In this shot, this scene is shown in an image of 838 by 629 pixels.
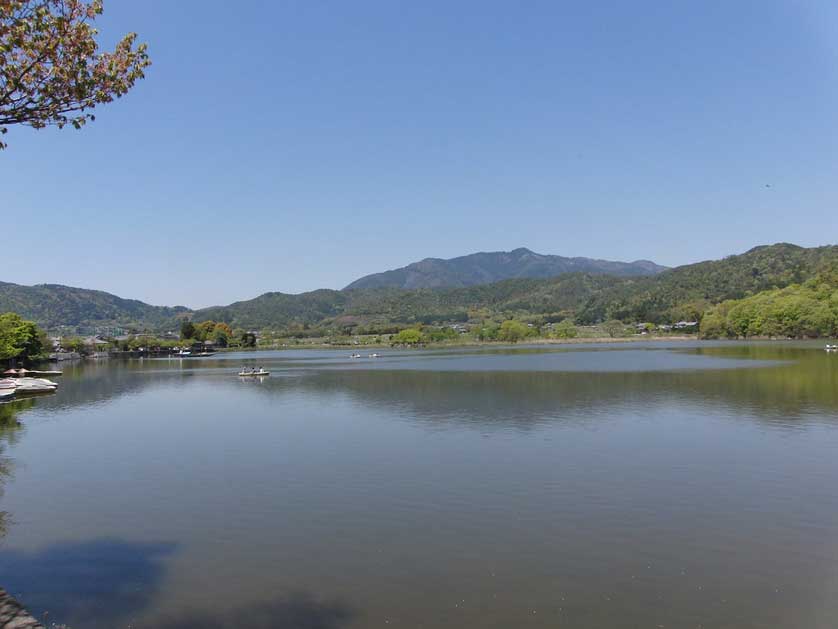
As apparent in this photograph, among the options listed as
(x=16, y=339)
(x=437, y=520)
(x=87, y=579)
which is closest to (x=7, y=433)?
(x=87, y=579)

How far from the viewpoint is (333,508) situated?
18547mm

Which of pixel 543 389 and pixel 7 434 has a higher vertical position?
pixel 543 389

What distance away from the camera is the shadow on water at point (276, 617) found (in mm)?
11195

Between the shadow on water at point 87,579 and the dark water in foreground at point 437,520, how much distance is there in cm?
6

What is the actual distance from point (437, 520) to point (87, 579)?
337 inches

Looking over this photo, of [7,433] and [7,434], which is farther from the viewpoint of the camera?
[7,433]

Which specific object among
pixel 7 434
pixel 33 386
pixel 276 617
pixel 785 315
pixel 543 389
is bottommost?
pixel 276 617

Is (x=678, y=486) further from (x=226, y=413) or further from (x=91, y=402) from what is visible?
(x=91, y=402)

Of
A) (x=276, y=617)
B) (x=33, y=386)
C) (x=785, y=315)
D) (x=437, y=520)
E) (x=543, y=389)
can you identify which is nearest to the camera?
(x=276, y=617)

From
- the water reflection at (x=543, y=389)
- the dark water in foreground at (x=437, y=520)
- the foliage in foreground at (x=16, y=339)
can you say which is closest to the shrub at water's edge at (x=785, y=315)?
the water reflection at (x=543, y=389)

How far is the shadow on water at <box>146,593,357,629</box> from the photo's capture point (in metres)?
11.2

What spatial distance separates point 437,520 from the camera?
17.1 meters

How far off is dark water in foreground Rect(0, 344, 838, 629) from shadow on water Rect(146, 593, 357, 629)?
47 mm

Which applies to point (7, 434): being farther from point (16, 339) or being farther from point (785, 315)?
point (785, 315)
